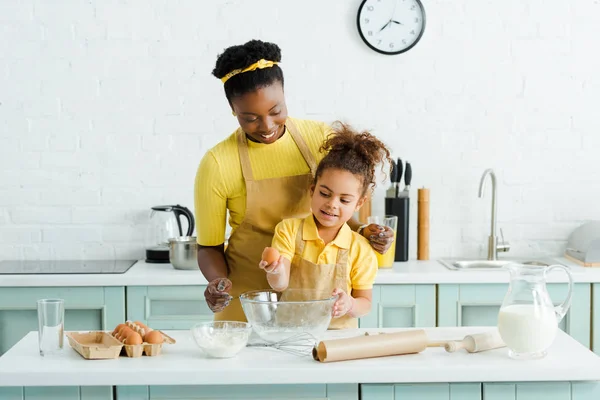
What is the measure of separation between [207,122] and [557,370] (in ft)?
8.15

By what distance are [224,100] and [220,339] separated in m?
A: 2.15

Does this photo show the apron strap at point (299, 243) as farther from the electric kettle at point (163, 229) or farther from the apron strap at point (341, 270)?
the electric kettle at point (163, 229)

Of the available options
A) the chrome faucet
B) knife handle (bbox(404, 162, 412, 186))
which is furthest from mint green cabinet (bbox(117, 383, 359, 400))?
the chrome faucet

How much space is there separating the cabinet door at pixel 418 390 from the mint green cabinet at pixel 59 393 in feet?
2.18

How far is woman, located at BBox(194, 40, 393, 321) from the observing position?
2.33 meters

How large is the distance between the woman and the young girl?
3.5 inches

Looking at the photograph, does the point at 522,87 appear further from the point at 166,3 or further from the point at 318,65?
the point at 166,3

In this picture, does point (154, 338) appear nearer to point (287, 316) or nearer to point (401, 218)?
point (287, 316)

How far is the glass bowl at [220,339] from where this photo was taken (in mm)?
2035

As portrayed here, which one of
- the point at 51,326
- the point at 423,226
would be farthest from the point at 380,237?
the point at 423,226

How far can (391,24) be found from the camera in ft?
13.2

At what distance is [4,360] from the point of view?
205 cm

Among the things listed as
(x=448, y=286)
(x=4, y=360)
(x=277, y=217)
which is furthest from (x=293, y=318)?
(x=448, y=286)

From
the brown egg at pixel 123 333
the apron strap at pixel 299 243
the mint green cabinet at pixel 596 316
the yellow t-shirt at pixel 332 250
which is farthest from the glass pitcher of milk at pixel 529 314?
Result: the mint green cabinet at pixel 596 316
